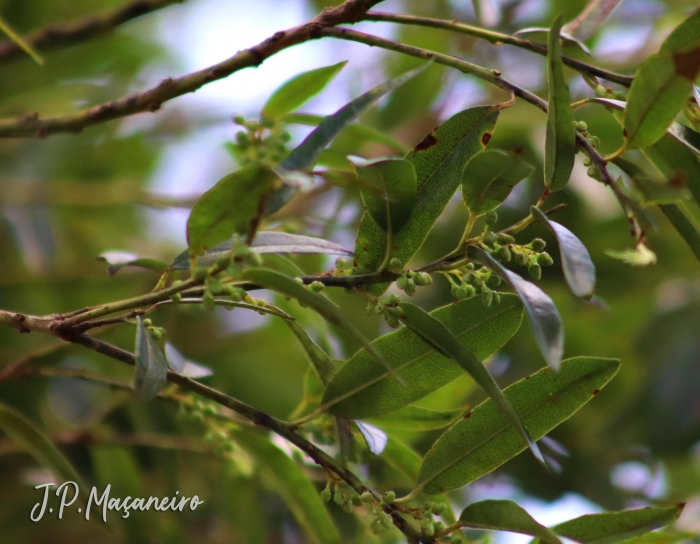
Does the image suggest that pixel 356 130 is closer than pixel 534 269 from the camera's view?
No

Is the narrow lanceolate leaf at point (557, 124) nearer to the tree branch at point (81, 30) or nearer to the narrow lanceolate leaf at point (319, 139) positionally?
the narrow lanceolate leaf at point (319, 139)

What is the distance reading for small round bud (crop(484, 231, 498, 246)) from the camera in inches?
19.5

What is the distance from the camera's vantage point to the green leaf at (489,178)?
0.48 meters

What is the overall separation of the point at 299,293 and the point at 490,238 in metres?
0.14

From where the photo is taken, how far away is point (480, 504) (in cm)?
54

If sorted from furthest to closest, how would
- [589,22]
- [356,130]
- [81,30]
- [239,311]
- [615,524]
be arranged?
1. [239,311]
2. [81,30]
3. [356,130]
4. [589,22]
5. [615,524]

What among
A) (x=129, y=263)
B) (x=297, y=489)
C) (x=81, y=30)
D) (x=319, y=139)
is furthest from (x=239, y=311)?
(x=319, y=139)

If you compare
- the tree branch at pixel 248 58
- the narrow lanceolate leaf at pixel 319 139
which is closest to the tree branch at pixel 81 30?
the tree branch at pixel 248 58

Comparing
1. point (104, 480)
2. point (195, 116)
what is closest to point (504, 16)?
point (195, 116)

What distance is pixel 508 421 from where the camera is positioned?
59 cm

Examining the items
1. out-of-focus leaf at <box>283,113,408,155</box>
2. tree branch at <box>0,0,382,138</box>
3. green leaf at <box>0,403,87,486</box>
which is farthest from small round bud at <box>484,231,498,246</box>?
green leaf at <box>0,403,87,486</box>

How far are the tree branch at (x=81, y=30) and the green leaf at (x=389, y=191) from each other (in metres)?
0.45

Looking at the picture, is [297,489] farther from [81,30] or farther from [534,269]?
[81,30]

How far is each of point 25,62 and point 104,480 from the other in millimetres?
830
